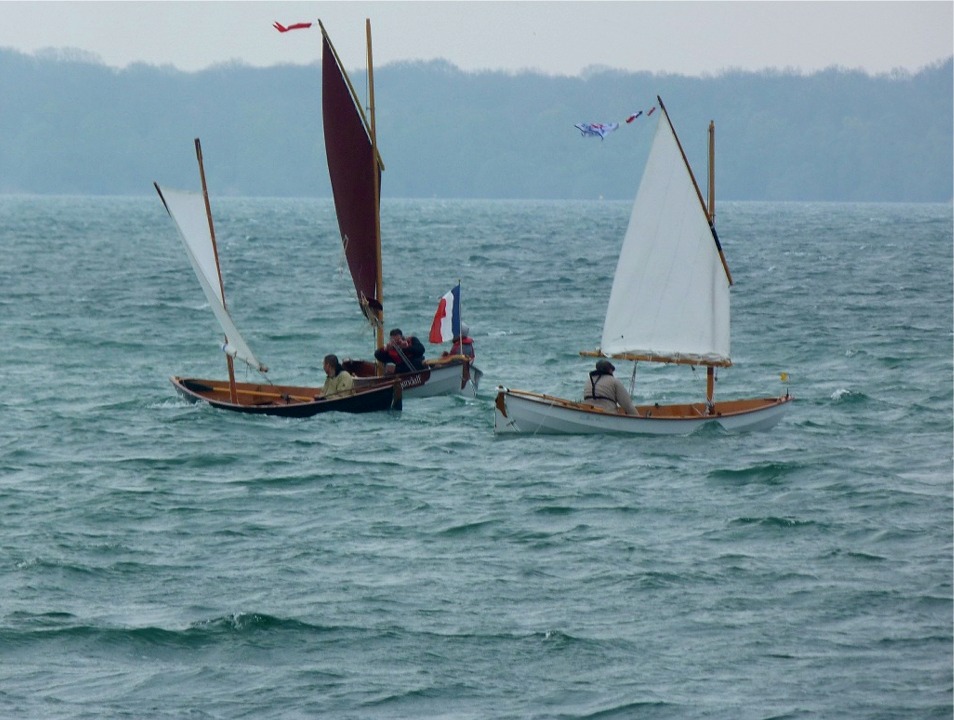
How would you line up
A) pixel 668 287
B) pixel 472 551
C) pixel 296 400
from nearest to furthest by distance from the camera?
pixel 472 551, pixel 668 287, pixel 296 400

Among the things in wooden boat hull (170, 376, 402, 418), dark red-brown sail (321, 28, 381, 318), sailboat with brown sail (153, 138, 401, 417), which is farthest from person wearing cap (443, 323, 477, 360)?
sailboat with brown sail (153, 138, 401, 417)

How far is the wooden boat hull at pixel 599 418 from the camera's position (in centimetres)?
2761

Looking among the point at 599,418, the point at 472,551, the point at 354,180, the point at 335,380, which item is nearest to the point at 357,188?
the point at 354,180

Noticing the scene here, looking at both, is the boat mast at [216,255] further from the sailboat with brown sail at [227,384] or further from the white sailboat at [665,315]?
the white sailboat at [665,315]

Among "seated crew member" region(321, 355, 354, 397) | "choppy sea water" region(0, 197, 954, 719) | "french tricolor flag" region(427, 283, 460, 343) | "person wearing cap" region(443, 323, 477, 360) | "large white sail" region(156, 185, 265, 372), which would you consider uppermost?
"large white sail" region(156, 185, 265, 372)

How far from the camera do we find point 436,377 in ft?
106

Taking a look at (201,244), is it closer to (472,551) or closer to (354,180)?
(354,180)

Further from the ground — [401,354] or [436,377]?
[401,354]

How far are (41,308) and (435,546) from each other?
115 ft

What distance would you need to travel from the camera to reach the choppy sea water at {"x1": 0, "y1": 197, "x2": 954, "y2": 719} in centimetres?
1591

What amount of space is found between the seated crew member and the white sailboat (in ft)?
11.4

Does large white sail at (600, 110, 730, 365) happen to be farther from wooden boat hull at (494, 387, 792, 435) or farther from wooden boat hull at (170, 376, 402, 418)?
wooden boat hull at (170, 376, 402, 418)

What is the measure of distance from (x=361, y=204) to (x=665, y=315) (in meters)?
7.93

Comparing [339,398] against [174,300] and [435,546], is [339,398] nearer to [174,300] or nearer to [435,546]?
[435,546]
